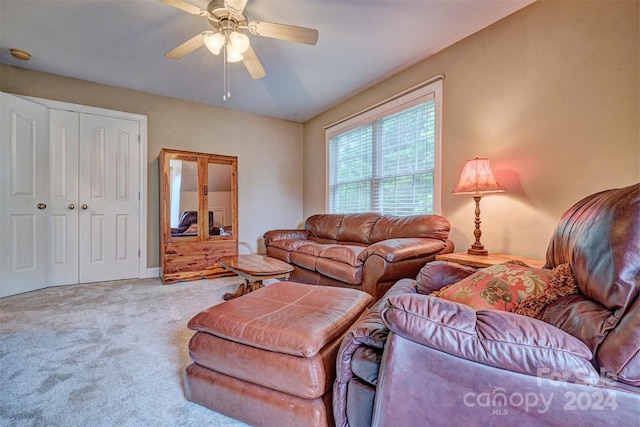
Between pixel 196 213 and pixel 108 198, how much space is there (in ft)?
3.64

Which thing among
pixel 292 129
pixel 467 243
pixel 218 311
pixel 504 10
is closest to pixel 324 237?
pixel 467 243

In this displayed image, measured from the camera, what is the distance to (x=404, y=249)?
2.25 meters

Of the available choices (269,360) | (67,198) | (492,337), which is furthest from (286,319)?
(67,198)

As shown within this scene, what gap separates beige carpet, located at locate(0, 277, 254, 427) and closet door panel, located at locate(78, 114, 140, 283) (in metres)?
0.64

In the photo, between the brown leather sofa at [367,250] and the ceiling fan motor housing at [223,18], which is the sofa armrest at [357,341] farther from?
the ceiling fan motor housing at [223,18]

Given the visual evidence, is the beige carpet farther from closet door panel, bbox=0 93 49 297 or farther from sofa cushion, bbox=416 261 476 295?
sofa cushion, bbox=416 261 476 295

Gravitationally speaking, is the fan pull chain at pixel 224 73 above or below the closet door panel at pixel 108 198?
above

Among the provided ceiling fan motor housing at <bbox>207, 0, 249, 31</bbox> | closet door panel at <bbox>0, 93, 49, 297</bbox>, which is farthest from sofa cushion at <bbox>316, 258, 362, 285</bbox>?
closet door panel at <bbox>0, 93, 49, 297</bbox>

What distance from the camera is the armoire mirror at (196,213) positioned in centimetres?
348

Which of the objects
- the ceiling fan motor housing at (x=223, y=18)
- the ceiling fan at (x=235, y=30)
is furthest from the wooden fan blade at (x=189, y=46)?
the ceiling fan motor housing at (x=223, y=18)

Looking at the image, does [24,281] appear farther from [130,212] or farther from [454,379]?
[454,379]

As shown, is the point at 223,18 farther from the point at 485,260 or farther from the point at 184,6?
the point at 485,260

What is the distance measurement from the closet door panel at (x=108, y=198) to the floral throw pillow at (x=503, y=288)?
13.1ft

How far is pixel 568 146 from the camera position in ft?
6.41
